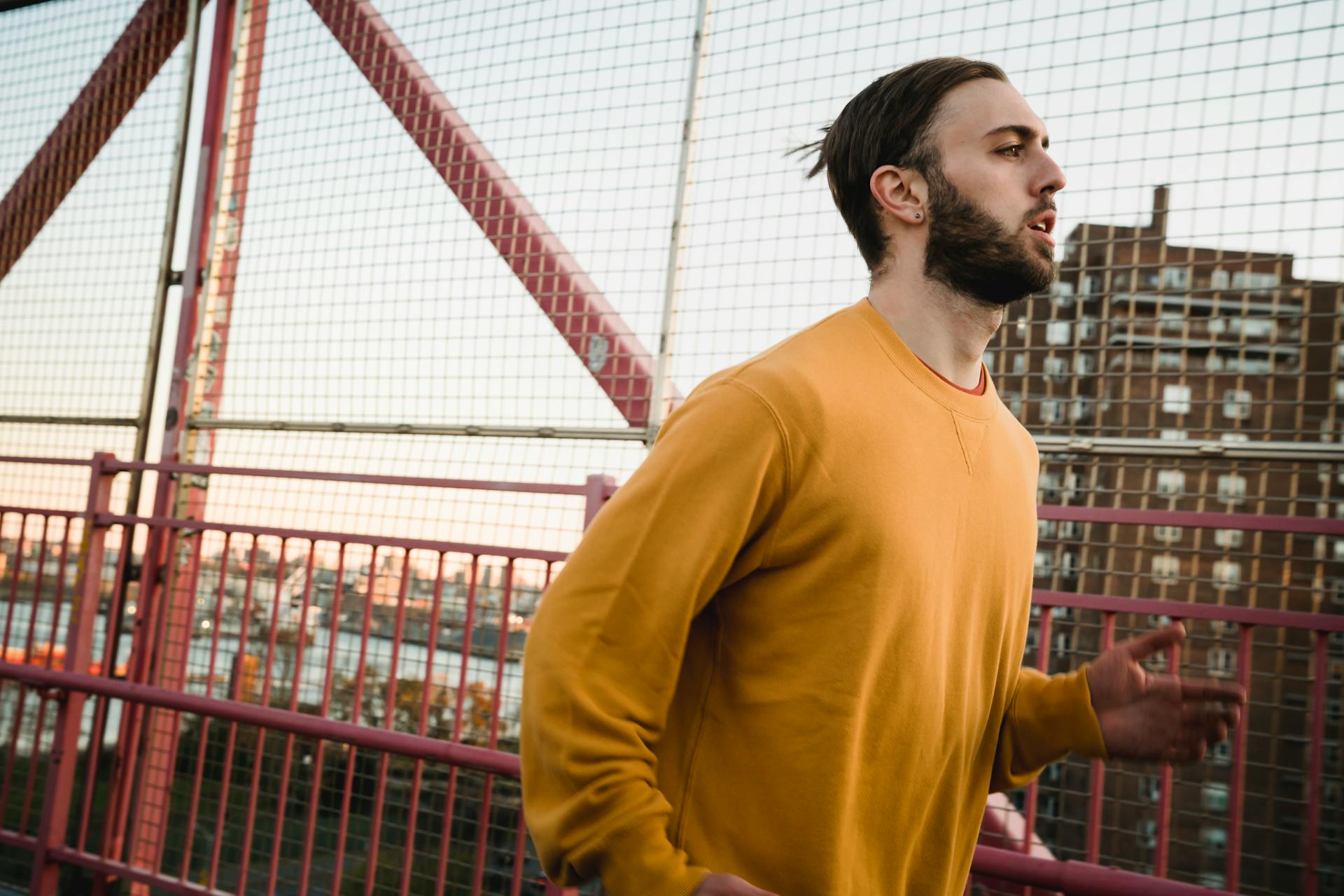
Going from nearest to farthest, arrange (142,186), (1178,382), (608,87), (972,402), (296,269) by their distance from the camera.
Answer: (972,402) < (1178,382) < (608,87) < (296,269) < (142,186)

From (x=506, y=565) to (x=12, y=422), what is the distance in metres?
3.90

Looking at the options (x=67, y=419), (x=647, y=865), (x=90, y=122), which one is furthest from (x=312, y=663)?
(x=90, y=122)

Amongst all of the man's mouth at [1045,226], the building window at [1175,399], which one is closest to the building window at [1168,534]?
Answer: the building window at [1175,399]

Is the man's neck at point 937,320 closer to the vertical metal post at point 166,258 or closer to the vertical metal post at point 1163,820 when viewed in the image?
the vertical metal post at point 1163,820

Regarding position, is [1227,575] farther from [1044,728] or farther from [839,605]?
[839,605]

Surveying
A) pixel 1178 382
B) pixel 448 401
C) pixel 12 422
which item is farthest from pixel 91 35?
Answer: pixel 1178 382

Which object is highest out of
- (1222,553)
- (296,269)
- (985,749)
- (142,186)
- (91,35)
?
(91,35)

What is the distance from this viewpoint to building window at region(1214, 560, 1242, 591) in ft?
8.59

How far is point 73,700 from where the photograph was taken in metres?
4.17

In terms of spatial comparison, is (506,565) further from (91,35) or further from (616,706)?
(91,35)

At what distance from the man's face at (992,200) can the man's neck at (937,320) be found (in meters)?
0.02

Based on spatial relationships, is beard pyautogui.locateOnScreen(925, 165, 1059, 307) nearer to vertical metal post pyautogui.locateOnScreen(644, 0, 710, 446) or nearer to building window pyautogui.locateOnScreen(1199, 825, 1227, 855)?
building window pyautogui.locateOnScreen(1199, 825, 1227, 855)

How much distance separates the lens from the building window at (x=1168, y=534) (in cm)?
276

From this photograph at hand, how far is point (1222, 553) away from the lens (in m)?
2.66
